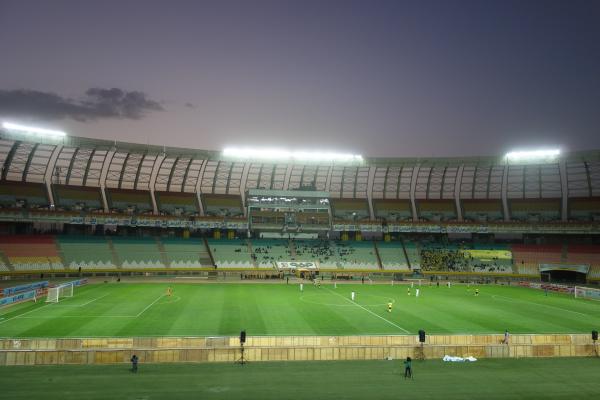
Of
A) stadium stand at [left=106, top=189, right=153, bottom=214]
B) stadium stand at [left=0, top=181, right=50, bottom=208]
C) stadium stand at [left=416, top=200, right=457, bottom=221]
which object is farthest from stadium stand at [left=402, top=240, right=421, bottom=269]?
stadium stand at [left=0, top=181, right=50, bottom=208]

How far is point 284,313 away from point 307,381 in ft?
55.4

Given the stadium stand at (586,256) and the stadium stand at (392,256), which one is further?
the stadium stand at (392,256)

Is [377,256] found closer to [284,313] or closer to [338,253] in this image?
[338,253]

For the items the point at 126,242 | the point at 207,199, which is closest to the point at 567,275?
the point at 207,199

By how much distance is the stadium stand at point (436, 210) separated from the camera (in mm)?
88188

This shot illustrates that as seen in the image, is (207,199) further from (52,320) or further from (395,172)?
(52,320)

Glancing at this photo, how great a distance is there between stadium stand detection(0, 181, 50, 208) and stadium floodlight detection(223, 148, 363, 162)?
30985 millimetres

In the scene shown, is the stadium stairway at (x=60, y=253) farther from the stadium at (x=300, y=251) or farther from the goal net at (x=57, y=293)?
the goal net at (x=57, y=293)

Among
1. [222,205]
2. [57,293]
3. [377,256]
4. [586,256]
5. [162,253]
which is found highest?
[222,205]

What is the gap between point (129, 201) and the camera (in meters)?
80.4

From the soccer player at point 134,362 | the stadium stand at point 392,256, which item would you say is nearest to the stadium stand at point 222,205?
the stadium stand at point 392,256

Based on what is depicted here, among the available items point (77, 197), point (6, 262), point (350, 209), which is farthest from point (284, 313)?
point (77, 197)

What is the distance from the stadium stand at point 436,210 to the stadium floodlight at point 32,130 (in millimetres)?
64001

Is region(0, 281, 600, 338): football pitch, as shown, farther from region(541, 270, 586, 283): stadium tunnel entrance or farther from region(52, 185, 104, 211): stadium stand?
region(52, 185, 104, 211): stadium stand
